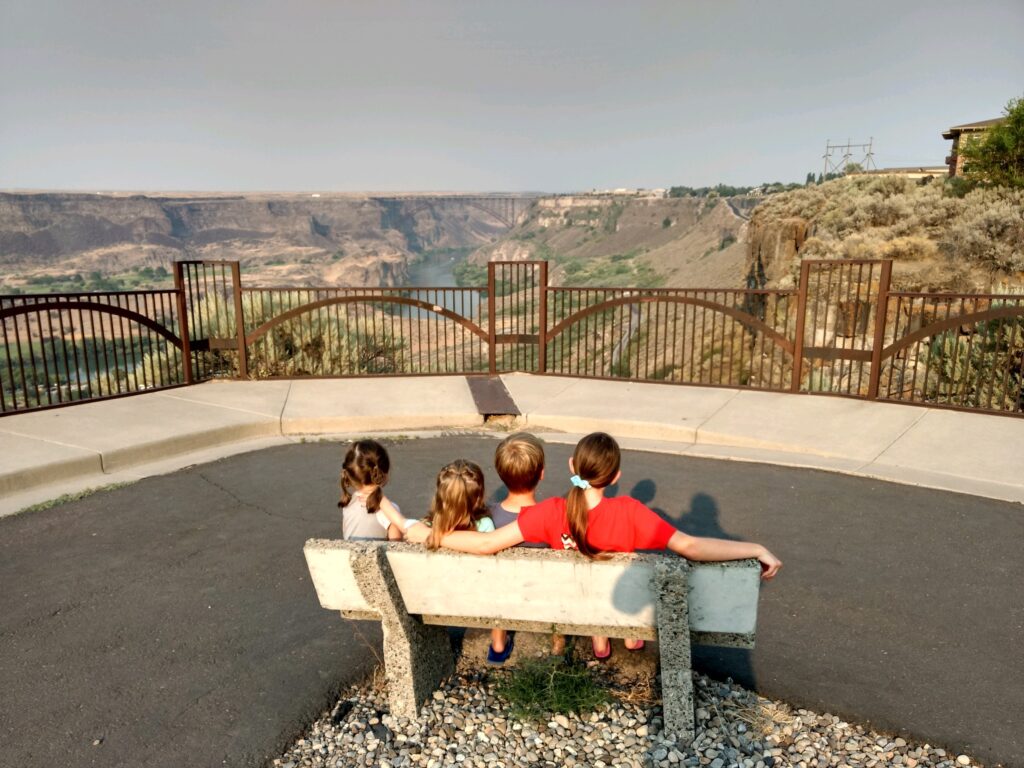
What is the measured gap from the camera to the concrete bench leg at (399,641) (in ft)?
10.4

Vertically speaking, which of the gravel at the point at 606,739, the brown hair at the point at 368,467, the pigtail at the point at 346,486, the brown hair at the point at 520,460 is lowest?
the gravel at the point at 606,739

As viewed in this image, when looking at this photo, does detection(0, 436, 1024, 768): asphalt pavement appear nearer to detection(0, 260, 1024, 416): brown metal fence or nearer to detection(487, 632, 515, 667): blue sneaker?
detection(487, 632, 515, 667): blue sneaker

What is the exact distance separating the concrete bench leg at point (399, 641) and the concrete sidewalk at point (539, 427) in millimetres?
4524

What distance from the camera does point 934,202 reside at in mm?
25500

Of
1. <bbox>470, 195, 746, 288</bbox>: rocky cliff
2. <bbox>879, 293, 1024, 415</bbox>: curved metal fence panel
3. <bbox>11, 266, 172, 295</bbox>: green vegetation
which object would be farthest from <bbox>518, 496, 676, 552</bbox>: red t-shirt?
<bbox>11, 266, 172, 295</bbox>: green vegetation

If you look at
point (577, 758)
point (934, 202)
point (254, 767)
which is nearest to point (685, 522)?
point (577, 758)

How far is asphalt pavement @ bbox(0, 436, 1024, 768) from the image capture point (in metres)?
3.42

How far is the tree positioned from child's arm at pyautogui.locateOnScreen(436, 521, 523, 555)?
2902 centimetres

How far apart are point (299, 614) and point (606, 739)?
2081mm

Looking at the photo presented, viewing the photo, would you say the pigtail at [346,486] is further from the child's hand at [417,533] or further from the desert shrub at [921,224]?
the desert shrub at [921,224]

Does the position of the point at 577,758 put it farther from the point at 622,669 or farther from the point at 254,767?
the point at 254,767

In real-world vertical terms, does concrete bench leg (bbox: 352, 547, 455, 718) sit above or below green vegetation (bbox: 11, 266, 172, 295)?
A: above

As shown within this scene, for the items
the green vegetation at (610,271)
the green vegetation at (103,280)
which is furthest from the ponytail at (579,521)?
the green vegetation at (103,280)

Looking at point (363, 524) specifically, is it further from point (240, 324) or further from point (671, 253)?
point (671, 253)
